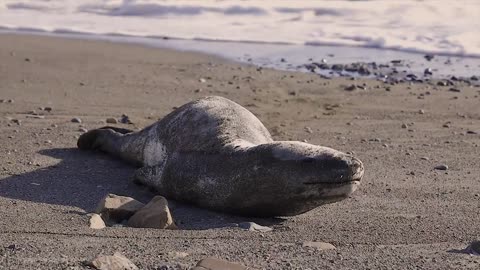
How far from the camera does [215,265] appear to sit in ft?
14.6

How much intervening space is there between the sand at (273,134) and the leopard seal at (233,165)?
0.41 feet

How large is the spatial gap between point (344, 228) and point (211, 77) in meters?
5.51

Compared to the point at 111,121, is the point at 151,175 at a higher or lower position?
higher

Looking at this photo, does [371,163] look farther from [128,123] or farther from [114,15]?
[114,15]

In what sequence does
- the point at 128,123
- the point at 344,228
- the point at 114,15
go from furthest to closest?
the point at 114,15
the point at 128,123
the point at 344,228

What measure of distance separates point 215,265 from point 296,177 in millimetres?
1153

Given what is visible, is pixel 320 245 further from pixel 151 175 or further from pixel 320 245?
pixel 151 175

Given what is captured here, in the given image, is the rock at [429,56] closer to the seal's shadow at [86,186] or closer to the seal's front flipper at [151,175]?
the seal's shadow at [86,186]

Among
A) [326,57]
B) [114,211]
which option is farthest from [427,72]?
[114,211]

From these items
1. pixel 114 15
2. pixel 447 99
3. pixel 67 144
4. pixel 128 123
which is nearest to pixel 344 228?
pixel 67 144

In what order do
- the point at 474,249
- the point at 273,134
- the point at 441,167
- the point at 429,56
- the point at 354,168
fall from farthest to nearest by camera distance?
1. the point at 429,56
2. the point at 273,134
3. the point at 441,167
4. the point at 354,168
5. the point at 474,249

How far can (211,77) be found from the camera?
35.7 ft

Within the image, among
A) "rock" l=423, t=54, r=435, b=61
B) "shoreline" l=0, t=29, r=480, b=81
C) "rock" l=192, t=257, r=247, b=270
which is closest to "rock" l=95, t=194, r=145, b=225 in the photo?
"rock" l=192, t=257, r=247, b=270

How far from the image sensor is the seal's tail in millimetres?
7062
